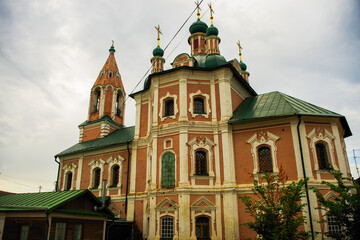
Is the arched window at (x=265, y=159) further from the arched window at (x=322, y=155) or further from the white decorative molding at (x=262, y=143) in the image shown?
the arched window at (x=322, y=155)

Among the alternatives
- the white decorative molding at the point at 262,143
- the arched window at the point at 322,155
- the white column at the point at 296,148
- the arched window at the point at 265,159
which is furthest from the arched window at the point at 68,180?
the arched window at the point at 322,155

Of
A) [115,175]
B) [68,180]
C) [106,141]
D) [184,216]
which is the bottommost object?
[184,216]

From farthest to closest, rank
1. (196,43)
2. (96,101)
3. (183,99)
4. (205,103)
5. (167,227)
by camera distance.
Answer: (96,101)
(196,43)
(205,103)
(183,99)
(167,227)

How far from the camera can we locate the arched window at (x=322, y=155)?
602 inches

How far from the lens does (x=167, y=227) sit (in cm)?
1536

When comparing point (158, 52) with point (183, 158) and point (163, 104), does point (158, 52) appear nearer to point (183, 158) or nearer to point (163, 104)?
point (163, 104)

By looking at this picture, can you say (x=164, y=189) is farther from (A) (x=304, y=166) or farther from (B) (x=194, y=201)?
(A) (x=304, y=166)

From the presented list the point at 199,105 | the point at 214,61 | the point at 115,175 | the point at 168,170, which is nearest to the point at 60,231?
the point at 168,170

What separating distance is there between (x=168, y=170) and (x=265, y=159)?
5.33 m

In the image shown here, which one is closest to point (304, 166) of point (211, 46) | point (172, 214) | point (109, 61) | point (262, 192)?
point (262, 192)

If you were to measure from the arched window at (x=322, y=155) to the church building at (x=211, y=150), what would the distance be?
0.05 m

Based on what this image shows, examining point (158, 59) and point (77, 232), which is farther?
point (158, 59)

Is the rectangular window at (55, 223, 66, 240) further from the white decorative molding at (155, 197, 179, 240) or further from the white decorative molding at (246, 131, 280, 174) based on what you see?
the white decorative molding at (246, 131, 280, 174)

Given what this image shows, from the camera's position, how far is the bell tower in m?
26.6
